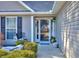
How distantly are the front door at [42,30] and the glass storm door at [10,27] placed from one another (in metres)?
2.76

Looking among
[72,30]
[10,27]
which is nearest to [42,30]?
[10,27]

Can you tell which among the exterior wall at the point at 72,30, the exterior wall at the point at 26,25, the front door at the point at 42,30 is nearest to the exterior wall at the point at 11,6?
the exterior wall at the point at 26,25

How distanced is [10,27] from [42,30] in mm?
3545

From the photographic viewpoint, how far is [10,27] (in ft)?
68.0

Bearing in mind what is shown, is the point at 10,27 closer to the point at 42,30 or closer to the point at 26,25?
the point at 26,25

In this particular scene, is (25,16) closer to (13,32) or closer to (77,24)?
(13,32)

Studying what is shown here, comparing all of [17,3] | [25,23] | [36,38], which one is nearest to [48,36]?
[36,38]

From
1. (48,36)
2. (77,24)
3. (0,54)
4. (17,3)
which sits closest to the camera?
(77,24)

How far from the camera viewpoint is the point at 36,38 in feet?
73.9

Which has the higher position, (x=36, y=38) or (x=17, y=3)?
(x=17, y=3)

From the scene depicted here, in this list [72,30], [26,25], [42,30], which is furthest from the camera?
[42,30]

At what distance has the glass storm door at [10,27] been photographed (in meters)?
20.5

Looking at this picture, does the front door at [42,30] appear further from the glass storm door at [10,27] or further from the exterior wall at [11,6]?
the exterior wall at [11,6]

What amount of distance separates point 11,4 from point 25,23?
1.98 m
